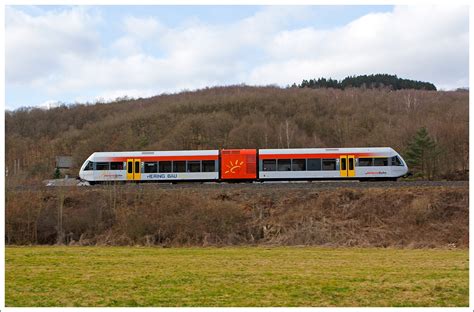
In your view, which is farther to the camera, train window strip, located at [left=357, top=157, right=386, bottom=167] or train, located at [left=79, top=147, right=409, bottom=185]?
train, located at [left=79, top=147, right=409, bottom=185]

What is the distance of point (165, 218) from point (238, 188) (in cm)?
524

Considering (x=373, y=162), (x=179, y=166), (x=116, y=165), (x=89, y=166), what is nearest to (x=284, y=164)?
(x=373, y=162)

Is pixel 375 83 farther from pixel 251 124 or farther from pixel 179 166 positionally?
pixel 179 166

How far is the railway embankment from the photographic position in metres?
28.0

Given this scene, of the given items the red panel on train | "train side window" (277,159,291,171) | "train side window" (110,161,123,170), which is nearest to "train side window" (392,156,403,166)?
"train side window" (277,159,291,171)

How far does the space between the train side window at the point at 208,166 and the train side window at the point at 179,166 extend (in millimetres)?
1289

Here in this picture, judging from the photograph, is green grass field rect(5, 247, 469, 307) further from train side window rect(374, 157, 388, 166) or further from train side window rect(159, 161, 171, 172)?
train side window rect(159, 161, 171, 172)

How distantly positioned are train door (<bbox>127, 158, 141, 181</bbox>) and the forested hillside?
2549 cm

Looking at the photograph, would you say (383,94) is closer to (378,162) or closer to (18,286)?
(378,162)

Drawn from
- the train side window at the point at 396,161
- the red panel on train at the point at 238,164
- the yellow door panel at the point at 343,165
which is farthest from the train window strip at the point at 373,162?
the red panel on train at the point at 238,164

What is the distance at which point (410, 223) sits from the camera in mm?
28578

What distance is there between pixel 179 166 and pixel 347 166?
35.0 ft

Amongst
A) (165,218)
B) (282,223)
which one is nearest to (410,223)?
(282,223)

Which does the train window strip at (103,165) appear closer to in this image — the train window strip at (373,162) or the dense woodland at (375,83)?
the train window strip at (373,162)
